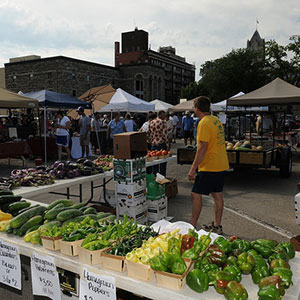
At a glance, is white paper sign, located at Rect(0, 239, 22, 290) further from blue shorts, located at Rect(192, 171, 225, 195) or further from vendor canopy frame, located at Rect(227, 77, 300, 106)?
vendor canopy frame, located at Rect(227, 77, 300, 106)

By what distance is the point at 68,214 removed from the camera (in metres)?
2.97

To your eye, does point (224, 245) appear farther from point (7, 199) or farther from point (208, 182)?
point (7, 199)

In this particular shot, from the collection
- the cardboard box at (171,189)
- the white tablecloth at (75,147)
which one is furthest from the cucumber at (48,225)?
the white tablecloth at (75,147)

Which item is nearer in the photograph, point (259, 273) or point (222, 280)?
point (222, 280)

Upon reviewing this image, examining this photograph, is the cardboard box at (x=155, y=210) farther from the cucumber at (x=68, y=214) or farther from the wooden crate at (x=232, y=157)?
the wooden crate at (x=232, y=157)

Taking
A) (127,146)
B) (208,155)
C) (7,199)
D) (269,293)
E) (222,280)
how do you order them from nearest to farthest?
(269,293) → (222,280) → (7,199) → (208,155) → (127,146)

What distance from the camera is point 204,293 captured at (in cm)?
183

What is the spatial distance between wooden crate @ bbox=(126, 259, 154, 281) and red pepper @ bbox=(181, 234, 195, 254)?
0.31 m

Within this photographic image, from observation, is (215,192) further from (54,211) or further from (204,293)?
(204,293)

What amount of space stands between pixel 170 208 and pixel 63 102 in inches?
293

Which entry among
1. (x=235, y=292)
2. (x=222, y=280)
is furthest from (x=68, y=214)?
(x=235, y=292)

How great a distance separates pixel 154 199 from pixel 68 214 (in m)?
2.64

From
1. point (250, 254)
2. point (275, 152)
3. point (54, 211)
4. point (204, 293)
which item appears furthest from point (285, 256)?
point (275, 152)

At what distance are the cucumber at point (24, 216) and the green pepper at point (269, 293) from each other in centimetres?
204
